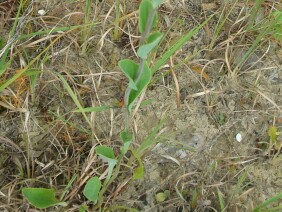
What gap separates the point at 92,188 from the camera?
46.4 inches

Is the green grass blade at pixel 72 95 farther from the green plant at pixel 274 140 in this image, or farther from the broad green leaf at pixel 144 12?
the green plant at pixel 274 140

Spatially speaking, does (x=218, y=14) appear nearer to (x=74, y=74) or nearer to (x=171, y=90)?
(x=171, y=90)

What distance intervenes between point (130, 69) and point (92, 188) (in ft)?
1.14

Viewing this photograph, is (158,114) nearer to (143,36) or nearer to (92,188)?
(92,188)

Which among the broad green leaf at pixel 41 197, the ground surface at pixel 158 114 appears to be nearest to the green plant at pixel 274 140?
the ground surface at pixel 158 114

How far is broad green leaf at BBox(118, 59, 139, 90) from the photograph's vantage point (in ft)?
3.17

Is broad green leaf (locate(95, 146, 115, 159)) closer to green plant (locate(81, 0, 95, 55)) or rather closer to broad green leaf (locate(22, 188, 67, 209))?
broad green leaf (locate(22, 188, 67, 209))

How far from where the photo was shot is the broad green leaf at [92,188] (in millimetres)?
1172

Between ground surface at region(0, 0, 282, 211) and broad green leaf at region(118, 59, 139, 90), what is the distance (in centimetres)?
39

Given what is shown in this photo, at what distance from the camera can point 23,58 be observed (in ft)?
4.60

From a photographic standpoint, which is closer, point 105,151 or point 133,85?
point 133,85

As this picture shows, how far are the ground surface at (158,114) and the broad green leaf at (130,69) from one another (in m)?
0.39

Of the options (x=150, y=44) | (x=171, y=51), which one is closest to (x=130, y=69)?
(x=150, y=44)

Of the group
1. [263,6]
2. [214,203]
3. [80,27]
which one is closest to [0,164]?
[80,27]
